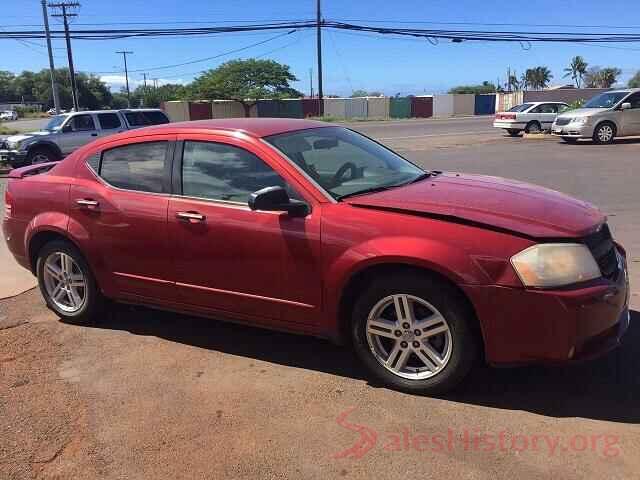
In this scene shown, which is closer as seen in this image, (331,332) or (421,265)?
→ (421,265)

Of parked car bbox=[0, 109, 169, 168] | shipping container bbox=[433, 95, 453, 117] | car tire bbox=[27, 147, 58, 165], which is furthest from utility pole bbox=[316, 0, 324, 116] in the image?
car tire bbox=[27, 147, 58, 165]

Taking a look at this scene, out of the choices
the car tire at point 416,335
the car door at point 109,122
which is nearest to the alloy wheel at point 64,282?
the car tire at point 416,335

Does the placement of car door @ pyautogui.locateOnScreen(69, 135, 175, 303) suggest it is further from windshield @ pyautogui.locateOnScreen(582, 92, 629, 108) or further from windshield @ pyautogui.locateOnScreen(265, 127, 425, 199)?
windshield @ pyautogui.locateOnScreen(582, 92, 629, 108)

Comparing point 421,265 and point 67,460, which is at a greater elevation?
point 421,265

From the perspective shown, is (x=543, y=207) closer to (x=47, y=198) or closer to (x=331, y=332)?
(x=331, y=332)

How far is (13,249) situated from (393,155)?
3.36m

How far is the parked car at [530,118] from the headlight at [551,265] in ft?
78.5

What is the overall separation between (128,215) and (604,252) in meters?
3.18

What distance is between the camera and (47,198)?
187 inches

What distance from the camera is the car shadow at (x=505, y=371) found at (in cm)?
338

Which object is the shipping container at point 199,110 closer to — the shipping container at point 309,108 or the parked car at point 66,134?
the shipping container at point 309,108

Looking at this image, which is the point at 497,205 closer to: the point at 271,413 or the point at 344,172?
the point at 344,172

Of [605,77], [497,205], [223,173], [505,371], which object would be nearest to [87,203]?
[223,173]

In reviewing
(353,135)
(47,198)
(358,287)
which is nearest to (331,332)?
(358,287)
